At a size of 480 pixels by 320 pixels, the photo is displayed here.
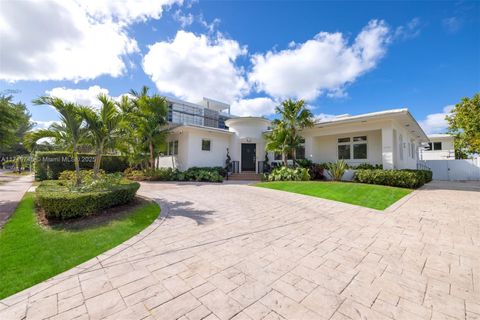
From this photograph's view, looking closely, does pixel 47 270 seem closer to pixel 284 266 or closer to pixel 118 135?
pixel 284 266

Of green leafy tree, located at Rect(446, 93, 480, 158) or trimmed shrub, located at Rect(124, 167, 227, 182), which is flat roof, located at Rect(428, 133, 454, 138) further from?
trimmed shrub, located at Rect(124, 167, 227, 182)

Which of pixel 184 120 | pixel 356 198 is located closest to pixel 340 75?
pixel 356 198

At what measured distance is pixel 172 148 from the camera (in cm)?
1633

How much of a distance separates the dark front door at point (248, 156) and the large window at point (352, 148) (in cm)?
610

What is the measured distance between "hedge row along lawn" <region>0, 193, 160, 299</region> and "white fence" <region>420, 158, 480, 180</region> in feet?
74.6

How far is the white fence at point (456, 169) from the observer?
1553 centimetres

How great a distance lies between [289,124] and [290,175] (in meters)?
3.18

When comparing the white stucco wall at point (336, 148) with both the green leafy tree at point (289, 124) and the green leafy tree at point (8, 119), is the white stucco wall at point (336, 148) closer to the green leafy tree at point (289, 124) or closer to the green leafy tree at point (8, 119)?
the green leafy tree at point (289, 124)

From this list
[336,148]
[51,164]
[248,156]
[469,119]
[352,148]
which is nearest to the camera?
[51,164]

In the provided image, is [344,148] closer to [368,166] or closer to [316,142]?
[316,142]

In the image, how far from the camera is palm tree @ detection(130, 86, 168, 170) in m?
12.7

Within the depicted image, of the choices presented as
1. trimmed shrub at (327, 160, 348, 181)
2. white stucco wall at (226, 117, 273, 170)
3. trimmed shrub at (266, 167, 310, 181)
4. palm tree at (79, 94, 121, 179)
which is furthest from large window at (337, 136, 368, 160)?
palm tree at (79, 94, 121, 179)

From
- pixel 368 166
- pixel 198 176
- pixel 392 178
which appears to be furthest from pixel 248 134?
pixel 392 178

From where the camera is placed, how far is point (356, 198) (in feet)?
24.0
